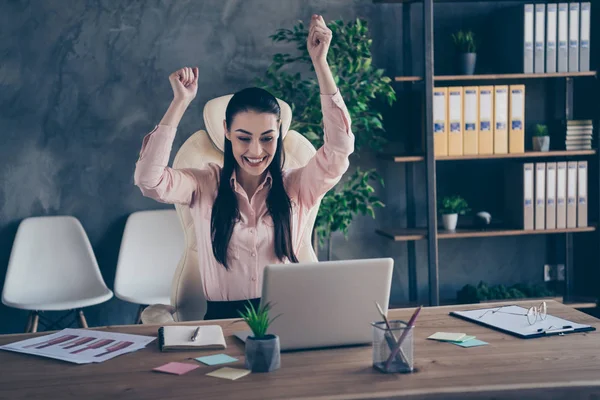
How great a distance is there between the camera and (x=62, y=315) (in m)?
4.13

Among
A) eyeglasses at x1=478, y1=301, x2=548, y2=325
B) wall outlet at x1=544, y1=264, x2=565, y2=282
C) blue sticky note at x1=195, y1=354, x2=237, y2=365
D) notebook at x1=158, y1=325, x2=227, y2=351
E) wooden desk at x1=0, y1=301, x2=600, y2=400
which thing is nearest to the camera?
wooden desk at x1=0, y1=301, x2=600, y2=400

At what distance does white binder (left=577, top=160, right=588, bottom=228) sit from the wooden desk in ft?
7.31

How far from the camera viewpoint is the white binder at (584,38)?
398 cm

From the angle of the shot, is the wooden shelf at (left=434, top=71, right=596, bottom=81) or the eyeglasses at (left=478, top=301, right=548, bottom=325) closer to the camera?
the eyeglasses at (left=478, top=301, right=548, bottom=325)

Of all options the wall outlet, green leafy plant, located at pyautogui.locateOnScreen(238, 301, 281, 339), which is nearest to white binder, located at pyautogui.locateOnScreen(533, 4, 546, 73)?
the wall outlet

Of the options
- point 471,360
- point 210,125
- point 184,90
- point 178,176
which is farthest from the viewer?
point 210,125

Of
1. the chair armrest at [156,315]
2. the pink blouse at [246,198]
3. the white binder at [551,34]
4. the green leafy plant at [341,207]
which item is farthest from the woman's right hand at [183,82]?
the white binder at [551,34]

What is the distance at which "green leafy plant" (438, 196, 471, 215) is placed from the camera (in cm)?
409

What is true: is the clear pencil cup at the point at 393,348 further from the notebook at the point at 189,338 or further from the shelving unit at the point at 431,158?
the shelving unit at the point at 431,158

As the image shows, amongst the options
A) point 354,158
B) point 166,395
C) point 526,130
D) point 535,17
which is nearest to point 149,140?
point 166,395

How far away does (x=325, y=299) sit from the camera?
1.87 metres

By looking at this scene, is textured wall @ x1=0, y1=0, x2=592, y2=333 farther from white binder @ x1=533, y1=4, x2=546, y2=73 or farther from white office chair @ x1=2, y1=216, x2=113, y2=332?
white binder @ x1=533, y1=4, x2=546, y2=73

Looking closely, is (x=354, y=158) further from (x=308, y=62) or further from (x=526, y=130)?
(x=526, y=130)

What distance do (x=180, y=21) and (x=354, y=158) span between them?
123 cm
